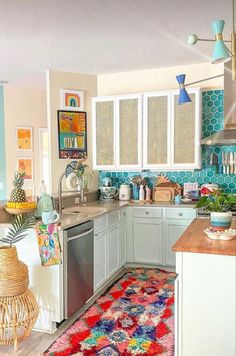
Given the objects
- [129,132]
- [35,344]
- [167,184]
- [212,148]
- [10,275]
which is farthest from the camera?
[167,184]

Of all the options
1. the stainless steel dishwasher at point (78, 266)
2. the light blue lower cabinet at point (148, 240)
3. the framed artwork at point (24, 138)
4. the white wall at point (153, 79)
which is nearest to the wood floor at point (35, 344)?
the stainless steel dishwasher at point (78, 266)

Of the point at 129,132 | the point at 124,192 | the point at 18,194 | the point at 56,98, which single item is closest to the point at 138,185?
the point at 124,192

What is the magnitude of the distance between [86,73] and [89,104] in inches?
17.0

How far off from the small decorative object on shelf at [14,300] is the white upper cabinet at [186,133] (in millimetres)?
2443

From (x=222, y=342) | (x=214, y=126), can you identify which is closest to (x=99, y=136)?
(x=214, y=126)

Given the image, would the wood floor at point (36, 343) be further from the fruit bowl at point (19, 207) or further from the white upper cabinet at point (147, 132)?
the white upper cabinet at point (147, 132)

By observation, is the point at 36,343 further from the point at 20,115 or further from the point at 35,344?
the point at 20,115

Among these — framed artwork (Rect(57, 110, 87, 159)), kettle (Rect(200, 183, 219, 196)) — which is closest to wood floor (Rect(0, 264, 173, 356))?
kettle (Rect(200, 183, 219, 196))

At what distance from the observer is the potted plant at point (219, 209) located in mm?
2459

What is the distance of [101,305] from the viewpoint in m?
3.31

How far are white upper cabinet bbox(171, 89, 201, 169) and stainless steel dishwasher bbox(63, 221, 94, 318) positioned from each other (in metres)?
1.61

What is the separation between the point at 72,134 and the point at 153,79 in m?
1.36

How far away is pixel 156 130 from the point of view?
4.47 m

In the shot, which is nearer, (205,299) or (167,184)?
(205,299)
